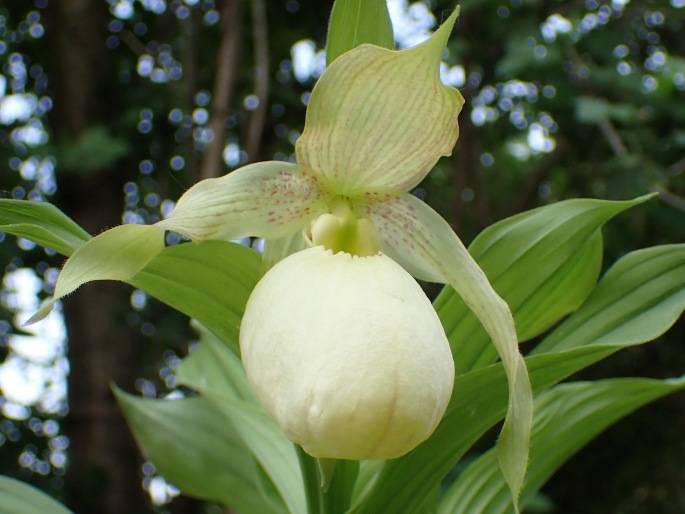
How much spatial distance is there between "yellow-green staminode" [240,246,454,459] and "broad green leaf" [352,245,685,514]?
134mm

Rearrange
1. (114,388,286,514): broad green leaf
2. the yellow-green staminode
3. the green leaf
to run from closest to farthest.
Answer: the yellow-green staminode → the green leaf → (114,388,286,514): broad green leaf

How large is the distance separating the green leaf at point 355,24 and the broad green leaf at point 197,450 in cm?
49

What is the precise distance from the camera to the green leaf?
597 mm

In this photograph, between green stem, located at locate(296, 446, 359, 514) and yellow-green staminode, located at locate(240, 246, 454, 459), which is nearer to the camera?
yellow-green staminode, located at locate(240, 246, 454, 459)

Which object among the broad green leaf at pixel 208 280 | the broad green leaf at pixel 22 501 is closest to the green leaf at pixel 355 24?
the broad green leaf at pixel 208 280

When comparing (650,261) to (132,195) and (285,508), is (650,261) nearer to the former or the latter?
(285,508)

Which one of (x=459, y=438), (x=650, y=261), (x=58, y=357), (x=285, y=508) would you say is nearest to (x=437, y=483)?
(x=459, y=438)

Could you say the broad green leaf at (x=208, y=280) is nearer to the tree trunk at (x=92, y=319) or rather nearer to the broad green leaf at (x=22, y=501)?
the broad green leaf at (x=22, y=501)

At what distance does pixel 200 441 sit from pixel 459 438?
1.26 ft

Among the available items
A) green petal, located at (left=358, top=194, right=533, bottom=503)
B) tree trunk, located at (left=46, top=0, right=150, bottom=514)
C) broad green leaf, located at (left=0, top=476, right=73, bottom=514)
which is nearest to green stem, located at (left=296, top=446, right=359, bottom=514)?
green petal, located at (left=358, top=194, right=533, bottom=503)

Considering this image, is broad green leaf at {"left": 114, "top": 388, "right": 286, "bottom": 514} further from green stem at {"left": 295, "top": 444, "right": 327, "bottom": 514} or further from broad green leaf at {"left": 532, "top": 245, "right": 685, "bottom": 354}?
broad green leaf at {"left": 532, "top": 245, "right": 685, "bottom": 354}

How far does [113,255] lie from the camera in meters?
0.53

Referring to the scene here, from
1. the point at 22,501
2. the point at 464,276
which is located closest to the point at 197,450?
the point at 22,501

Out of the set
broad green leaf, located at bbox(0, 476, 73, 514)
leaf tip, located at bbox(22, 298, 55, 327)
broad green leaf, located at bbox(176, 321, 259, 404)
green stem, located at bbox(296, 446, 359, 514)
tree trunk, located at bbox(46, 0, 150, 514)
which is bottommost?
tree trunk, located at bbox(46, 0, 150, 514)
